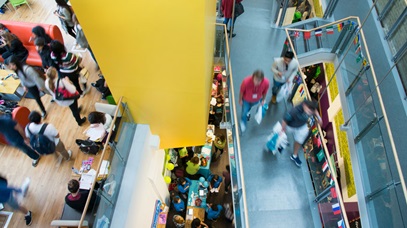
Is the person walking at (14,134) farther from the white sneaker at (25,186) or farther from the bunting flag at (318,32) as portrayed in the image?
the bunting flag at (318,32)

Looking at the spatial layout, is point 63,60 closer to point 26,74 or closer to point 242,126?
point 26,74

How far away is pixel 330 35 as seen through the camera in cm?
650

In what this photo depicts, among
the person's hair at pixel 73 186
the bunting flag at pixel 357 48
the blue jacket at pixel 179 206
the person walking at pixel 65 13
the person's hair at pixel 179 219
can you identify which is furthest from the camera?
the blue jacket at pixel 179 206

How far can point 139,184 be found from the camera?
500cm

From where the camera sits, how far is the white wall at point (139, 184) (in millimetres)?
4473

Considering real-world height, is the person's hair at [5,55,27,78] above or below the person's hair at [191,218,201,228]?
above

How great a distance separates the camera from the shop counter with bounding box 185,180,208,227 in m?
7.07

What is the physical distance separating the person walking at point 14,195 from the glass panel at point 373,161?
241 inches

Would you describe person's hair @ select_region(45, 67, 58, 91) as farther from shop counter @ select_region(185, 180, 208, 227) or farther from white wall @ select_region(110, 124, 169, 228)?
shop counter @ select_region(185, 180, 208, 227)

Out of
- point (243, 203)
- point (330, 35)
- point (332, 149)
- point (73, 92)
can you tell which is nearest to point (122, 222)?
point (243, 203)

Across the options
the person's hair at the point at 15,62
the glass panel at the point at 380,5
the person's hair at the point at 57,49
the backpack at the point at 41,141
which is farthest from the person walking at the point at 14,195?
the glass panel at the point at 380,5

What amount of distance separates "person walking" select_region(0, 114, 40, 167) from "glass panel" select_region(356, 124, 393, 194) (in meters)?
6.24

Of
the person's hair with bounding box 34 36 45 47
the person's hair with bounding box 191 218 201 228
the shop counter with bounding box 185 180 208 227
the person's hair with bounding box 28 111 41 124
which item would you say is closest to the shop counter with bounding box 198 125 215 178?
the shop counter with bounding box 185 180 208 227

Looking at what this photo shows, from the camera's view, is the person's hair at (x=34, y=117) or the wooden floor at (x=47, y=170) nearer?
the person's hair at (x=34, y=117)
